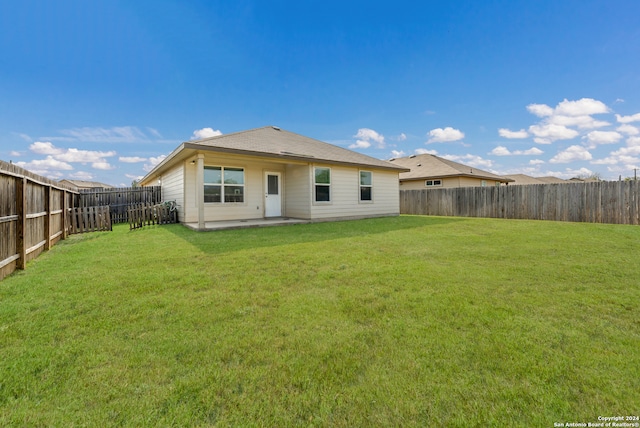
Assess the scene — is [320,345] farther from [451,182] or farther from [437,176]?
[451,182]

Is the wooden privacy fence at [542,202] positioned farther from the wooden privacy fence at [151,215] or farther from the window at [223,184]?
the wooden privacy fence at [151,215]

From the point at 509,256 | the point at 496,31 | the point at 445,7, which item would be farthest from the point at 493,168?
the point at 509,256

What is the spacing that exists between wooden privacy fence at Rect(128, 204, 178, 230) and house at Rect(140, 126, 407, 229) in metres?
0.39

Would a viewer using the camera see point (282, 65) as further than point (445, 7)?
Yes

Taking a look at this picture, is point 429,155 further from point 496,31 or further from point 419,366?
point 419,366

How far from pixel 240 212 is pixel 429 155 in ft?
65.2

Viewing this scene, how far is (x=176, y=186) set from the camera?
10906mm

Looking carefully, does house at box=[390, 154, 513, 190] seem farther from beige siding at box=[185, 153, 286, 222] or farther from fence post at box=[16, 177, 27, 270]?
fence post at box=[16, 177, 27, 270]

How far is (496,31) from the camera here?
11.3m

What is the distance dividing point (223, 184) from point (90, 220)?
469 centimetres

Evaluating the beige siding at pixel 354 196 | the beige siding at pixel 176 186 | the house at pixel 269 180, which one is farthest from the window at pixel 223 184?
the beige siding at pixel 354 196

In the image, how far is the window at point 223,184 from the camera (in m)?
9.53

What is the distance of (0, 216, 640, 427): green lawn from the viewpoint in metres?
1.37

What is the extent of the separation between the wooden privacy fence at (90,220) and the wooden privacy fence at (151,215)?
98 cm
